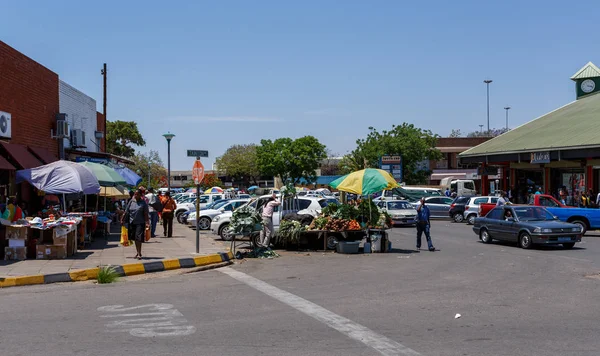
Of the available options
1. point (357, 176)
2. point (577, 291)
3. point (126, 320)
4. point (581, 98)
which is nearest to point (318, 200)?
point (357, 176)

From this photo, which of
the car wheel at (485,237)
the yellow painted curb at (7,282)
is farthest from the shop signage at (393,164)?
the yellow painted curb at (7,282)

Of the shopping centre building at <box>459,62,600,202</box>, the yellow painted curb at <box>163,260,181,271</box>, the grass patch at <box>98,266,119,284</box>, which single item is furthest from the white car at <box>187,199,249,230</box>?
the shopping centre building at <box>459,62,600,202</box>

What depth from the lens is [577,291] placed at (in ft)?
38.1

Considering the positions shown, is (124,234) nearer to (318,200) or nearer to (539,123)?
(318,200)

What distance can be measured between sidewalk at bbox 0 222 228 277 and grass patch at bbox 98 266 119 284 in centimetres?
104

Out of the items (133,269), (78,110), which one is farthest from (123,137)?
(133,269)

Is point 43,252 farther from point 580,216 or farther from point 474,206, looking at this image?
point 474,206

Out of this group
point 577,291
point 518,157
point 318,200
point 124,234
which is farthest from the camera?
point 518,157

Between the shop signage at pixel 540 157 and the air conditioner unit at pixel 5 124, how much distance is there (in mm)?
28464

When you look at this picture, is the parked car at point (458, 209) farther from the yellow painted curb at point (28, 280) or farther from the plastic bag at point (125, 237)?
the yellow painted curb at point (28, 280)

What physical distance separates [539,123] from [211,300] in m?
40.3

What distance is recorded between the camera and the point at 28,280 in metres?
13.1

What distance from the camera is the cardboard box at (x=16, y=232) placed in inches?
618

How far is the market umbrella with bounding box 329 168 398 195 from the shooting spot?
19.2m
